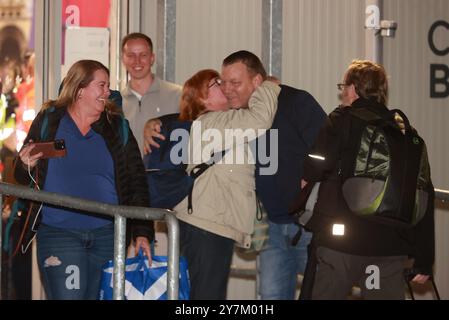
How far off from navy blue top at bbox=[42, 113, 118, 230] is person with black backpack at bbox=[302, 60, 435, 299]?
3.56 ft

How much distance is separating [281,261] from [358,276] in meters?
0.96

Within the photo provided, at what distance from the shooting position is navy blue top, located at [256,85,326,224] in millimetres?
6727

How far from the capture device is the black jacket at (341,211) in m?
5.93

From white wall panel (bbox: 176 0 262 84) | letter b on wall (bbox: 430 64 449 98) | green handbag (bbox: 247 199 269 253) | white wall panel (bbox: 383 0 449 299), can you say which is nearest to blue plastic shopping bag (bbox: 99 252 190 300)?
green handbag (bbox: 247 199 269 253)

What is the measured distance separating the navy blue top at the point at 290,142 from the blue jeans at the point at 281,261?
17 centimetres

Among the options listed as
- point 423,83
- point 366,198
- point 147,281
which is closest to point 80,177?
point 147,281

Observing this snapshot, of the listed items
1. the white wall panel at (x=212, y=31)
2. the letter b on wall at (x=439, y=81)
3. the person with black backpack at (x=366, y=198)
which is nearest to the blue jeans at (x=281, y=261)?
the person with black backpack at (x=366, y=198)

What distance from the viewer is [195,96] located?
6500mm

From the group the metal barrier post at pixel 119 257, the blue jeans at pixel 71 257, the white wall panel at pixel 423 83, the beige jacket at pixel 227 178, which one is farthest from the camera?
the white wall panel at pixel 423 83

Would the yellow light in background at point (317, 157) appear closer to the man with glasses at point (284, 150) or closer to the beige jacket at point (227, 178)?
the beige jacket at point (227, 178)

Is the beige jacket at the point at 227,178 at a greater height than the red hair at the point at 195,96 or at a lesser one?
lesser

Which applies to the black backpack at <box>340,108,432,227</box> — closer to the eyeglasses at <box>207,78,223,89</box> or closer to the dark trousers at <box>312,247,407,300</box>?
the dark trousers at <box>312,247,407,300</box>

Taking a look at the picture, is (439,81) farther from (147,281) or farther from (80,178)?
(147,281)

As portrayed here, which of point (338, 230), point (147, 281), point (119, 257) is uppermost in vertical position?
point (338, 230)
